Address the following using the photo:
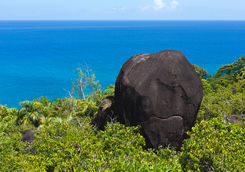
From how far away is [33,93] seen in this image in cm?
7306

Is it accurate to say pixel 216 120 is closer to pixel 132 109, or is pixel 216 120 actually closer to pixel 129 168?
pixel 132 109

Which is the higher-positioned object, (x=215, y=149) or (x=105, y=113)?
(x=215, y=149)

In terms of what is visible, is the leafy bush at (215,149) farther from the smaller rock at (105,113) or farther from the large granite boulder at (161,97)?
the smaller rock at (105,113)

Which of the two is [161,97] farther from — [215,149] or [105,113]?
[105,113]

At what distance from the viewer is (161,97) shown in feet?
44.5

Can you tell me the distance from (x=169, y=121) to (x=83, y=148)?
200 inches

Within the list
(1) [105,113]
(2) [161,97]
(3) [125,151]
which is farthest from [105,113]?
(3) [125,151]

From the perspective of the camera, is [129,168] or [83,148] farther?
[83,148]

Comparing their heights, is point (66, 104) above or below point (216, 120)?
below

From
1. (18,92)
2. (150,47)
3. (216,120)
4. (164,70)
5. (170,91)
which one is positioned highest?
(164,70)

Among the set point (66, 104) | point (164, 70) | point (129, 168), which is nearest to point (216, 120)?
point (164, 70)

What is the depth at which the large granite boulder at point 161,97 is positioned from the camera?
13.6 metres

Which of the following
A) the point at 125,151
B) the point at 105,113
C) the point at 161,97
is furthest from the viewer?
the point at 105,113

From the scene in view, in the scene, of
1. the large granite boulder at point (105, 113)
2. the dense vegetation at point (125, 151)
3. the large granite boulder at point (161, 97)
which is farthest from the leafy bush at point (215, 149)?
the large granite boulder at point (105, 113)
